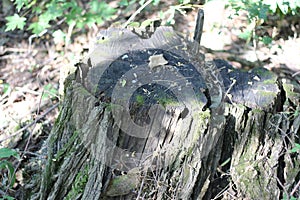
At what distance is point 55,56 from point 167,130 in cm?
258

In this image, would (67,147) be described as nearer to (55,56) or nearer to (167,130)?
(167,130)

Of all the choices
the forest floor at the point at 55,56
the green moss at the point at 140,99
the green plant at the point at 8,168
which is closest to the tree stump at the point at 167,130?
the green moss at the point at 140,99

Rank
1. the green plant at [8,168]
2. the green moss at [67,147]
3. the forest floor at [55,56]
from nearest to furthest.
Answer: the green plant at [8,168] < the green moss at [67,147] < the forest floor at [55,56]

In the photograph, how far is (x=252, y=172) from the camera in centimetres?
249

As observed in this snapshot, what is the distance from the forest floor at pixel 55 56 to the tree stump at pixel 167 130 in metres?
1.07

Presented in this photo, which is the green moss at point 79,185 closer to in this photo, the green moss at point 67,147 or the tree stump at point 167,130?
the tree stump at point 167,130

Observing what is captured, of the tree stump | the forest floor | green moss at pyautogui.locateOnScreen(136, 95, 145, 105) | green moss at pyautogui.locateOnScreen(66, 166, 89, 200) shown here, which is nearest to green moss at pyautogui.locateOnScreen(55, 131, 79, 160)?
the tree stump

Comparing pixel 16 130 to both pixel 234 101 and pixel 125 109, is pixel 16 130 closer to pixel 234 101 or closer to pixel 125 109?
pixel 125 109

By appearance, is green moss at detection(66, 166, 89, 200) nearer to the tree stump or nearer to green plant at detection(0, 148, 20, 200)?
the tree stump

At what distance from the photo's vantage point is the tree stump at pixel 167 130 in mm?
2285

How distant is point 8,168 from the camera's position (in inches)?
108

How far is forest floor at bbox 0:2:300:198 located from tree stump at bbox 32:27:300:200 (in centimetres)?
107

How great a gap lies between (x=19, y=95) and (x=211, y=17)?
212 centimetres

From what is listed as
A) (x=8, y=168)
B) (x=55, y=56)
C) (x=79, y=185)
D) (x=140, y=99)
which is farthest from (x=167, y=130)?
(x=55, y=56)
